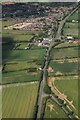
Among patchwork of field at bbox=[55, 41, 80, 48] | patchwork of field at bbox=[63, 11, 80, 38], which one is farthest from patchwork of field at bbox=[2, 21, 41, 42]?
patchwork of field at bbox=[55, 41, 80, 48]

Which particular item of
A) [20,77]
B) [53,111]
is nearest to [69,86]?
[53,111]

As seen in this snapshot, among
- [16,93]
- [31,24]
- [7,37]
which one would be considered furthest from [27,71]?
[31,24]

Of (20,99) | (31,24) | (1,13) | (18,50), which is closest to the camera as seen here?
(20,99)

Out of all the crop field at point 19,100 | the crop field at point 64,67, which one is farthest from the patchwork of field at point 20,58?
the crop field at point 64,67

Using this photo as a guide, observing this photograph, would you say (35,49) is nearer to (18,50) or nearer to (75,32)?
(18,50)

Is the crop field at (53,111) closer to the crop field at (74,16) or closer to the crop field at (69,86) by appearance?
the crop field at (69,86)

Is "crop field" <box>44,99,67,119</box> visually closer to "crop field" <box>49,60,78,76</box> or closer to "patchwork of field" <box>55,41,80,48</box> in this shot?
"crop field" <box>49,60,78,76</box>

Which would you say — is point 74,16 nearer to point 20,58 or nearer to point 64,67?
point 20,58
